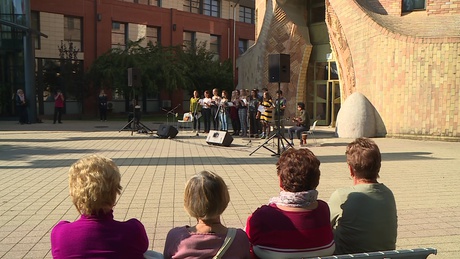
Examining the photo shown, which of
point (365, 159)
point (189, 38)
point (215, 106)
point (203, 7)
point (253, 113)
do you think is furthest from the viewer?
point (203, 7)

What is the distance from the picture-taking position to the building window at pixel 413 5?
16453 mm

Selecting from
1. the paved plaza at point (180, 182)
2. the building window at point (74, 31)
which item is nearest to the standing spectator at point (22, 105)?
the paved plaza at point (180, 182)

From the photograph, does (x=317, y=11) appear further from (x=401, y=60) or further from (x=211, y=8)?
(x=211, y=8)

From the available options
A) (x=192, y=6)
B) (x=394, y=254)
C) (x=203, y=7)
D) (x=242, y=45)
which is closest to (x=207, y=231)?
(x=394, y=254)

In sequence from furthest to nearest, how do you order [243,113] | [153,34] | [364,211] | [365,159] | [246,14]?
1. [246,14]
2. [153,34]
3. [243,113]
4. [365,159]
5. [364,211]

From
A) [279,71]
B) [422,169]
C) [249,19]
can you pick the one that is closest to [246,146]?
[279,71]

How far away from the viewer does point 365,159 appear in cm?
295

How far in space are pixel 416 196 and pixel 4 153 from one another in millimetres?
10160

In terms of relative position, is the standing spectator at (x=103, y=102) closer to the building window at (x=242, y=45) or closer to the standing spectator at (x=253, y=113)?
the standing spectator at (x=253, y=113)

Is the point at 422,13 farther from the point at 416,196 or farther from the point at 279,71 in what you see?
the point at 416,196

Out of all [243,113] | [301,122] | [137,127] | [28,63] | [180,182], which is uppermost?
[28,63]

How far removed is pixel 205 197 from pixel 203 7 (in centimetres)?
3942

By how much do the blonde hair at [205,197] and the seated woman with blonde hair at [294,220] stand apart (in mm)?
319

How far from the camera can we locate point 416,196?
664 centimetres
